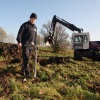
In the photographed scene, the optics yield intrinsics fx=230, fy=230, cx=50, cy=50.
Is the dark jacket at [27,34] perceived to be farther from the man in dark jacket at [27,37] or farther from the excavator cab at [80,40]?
the excavator cab at [80,40]

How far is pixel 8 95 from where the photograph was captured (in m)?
5.43

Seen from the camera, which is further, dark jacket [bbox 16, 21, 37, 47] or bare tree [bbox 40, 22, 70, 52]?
bare tree [bbox 40, 22, 70, 52]

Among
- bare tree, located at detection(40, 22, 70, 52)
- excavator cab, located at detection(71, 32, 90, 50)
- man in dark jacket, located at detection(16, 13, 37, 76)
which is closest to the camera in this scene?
man in dark jacket, located at detection(16, 13, 37, 76)

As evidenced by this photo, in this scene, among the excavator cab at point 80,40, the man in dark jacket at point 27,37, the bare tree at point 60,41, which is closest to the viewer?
the man in dark jacket at point 27,37

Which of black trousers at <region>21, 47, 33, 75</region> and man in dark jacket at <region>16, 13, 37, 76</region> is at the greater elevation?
man in dark jacket at <region>16, 13, 37, 76</region>

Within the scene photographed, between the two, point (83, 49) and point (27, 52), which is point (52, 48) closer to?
point (83, 49)

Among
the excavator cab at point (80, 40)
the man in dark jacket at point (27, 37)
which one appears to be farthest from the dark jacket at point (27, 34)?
the excavator cab at point (80, 40)

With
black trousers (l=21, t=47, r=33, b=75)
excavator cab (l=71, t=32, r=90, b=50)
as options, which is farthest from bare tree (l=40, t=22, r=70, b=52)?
black trousers (l=21, t=47, r=33, b=75)

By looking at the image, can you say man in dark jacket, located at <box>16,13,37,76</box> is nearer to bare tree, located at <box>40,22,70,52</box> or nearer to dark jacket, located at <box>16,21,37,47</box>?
dark jacket, located at <box>16,21,37,47</box>

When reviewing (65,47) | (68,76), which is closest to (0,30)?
(65,47)

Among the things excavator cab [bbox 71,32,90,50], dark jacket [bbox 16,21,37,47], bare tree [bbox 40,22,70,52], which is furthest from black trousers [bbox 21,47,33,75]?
bare tree [bbox 40,22,70,52]

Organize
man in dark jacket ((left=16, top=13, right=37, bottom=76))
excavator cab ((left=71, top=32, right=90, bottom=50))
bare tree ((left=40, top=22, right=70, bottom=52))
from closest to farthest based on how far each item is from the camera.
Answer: man in dark jacket ((left=16, top=13, right=37, bottom=76)), excavator cab ((left=71, top=32, right=90, bottom=50)), bare tree ((left=40, top=22, right=70, bottom=52))

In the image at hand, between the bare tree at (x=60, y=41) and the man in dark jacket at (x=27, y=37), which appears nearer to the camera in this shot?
the man in dark jacket at (x=27, y=37)

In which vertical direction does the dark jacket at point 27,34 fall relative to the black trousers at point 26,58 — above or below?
above
